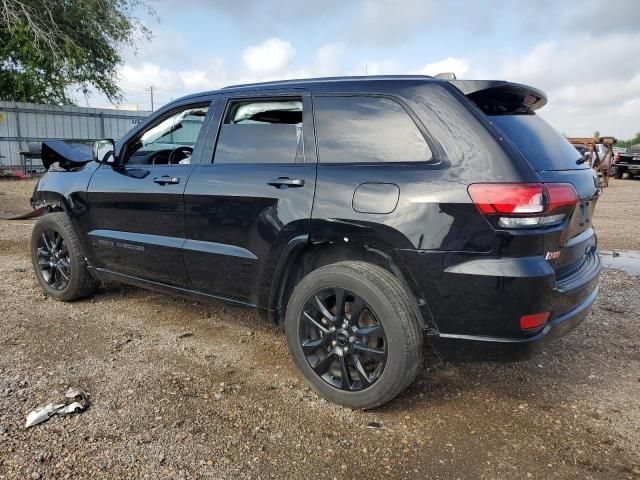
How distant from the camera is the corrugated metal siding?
18.2 metres

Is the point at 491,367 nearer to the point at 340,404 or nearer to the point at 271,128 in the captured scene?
the point at 340,404

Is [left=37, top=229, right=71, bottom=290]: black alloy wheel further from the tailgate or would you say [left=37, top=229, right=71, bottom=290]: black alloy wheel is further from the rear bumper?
the tailgate

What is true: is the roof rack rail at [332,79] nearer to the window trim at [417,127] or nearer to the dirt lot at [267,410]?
the window trim at [417,127]

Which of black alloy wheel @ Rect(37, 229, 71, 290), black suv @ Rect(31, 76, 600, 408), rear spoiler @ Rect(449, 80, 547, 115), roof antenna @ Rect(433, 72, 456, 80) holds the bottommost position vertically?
black alloy wheel @ Rect(37, 229, 71, 290)

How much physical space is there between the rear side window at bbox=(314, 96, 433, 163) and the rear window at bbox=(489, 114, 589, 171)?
1.40ft

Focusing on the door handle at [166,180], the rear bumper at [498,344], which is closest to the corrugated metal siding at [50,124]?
the door handle at [166,180]

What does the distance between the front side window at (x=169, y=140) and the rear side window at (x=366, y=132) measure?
1083 millimetres

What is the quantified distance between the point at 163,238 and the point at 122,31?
771 inches

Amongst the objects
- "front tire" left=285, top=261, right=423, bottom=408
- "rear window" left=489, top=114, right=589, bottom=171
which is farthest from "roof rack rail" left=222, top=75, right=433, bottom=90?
"front tire" left=285, top=261, right=423, bottom=408

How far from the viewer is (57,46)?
17.7m

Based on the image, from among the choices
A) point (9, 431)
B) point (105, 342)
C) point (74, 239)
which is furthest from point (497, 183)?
point (74, 239)

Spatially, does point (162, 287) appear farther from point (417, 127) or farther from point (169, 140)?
point (417, 127)

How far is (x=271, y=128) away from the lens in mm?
3252

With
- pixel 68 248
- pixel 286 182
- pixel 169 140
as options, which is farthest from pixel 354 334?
pixel 68 248
